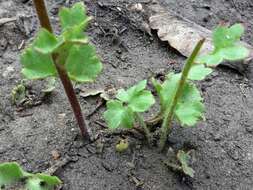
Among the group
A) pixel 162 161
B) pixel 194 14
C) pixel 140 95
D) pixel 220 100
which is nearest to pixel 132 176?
pixel 162 161

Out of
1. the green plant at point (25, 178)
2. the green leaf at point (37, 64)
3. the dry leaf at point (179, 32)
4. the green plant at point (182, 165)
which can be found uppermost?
the green leaf at point (37, 64)

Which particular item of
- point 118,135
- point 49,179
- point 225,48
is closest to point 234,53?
point 225,48

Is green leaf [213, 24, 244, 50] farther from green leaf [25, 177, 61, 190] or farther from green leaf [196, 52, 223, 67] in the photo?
green leaf [25, 177, 61, 190]

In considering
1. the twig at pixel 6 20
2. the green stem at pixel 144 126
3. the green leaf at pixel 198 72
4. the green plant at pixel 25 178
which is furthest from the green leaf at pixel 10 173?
the twig at pixel 6 20

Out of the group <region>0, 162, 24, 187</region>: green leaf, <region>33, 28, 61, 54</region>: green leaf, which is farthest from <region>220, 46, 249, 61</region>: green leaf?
<region>0, 162, 24, 187</region>: green leaf

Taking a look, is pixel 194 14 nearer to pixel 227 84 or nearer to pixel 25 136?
pixel 227 84

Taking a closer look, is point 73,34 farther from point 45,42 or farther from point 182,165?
point 182,165

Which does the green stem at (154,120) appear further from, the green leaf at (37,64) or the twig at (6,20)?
the twig at (6,20)
